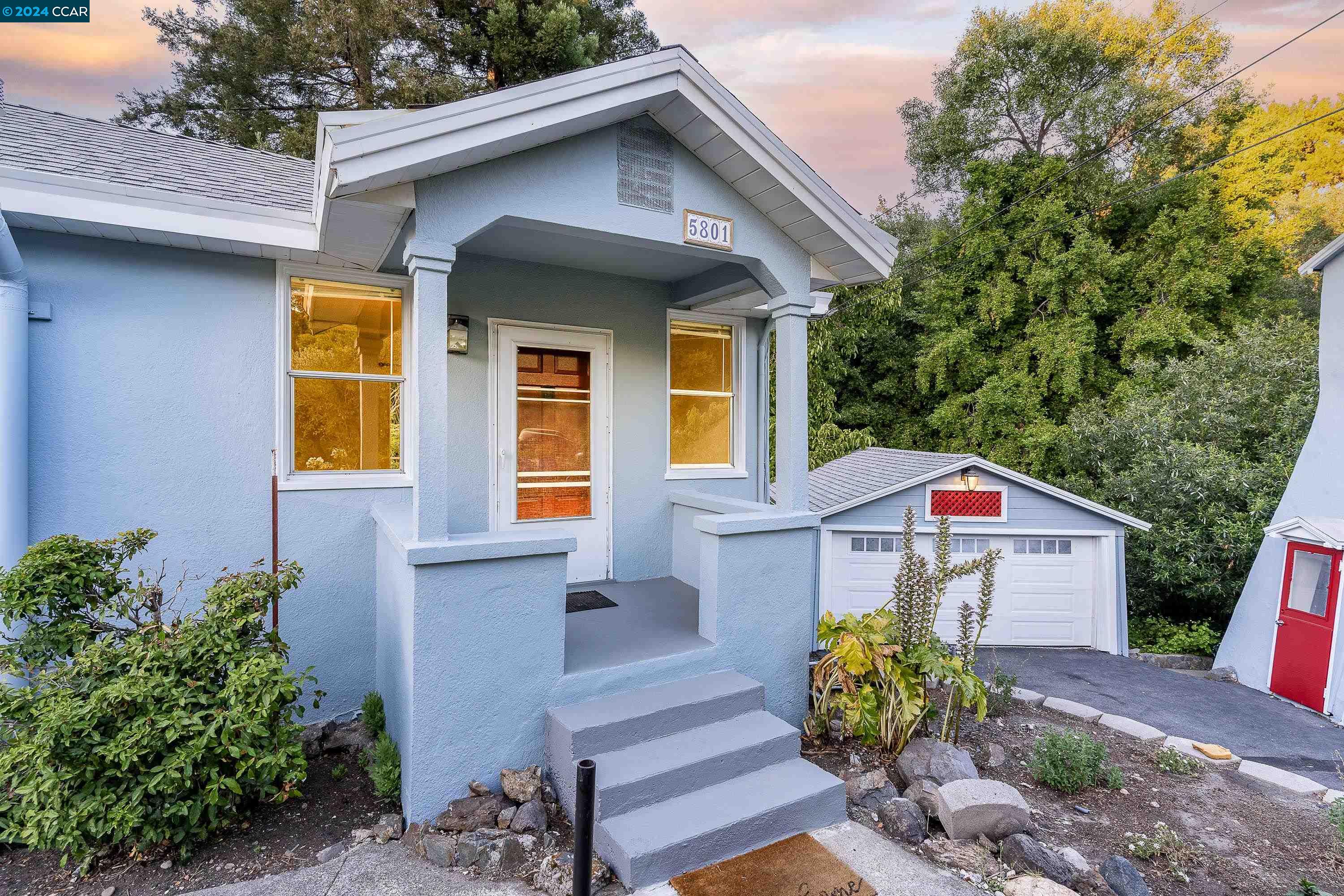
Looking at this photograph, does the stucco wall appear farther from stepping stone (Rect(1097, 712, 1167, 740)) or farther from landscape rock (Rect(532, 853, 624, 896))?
stepping stone (Rect(1097, 712, 1167, 740))

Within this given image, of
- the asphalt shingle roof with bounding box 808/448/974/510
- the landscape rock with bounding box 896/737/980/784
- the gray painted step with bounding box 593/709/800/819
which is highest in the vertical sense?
the asphalt shingle roof with bounding box 808/448/974/510

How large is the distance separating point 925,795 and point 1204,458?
30.4 ft

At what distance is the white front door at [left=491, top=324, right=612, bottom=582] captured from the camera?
4.84 metres

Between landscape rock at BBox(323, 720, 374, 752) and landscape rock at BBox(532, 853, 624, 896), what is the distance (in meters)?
1.78

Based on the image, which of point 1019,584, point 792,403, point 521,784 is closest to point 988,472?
point 1019,584

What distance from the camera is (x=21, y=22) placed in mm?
5430

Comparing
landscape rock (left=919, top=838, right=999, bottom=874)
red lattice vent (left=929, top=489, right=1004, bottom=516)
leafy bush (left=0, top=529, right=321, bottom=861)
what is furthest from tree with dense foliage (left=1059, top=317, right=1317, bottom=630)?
leafy bush (left=0, top=529, right=321, bottom=861)

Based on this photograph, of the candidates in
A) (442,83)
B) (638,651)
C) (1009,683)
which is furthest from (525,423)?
(442,83)

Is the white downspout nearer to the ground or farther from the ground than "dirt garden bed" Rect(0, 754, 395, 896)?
farther from the ground

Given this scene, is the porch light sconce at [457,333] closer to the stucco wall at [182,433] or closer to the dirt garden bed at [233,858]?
the stucco wall at [182,433]

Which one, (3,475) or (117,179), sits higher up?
(117,179)

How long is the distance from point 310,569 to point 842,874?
365cm

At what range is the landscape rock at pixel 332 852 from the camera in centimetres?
293

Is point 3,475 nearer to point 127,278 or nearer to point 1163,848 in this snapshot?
point 127,278
